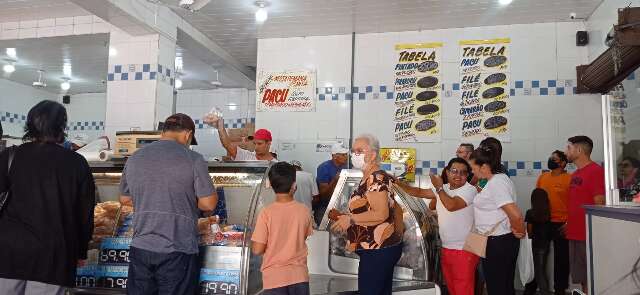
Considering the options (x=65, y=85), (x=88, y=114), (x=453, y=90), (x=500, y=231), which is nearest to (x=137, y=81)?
(x=453, y=90)

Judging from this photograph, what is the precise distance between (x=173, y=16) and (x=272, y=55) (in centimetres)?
162

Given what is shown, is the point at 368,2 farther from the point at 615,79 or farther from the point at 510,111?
the point at 615,79

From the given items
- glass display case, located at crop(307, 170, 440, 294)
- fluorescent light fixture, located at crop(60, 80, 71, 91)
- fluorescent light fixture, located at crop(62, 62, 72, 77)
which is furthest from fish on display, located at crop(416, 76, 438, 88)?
fluorescent light fixture, located at crop(60, 80, 71, 91)

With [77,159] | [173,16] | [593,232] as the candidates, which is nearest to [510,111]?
[593,232]

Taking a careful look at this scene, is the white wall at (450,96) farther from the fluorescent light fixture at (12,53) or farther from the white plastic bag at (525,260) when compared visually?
the fluorescent light fixture at (12,53)

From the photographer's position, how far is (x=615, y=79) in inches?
211

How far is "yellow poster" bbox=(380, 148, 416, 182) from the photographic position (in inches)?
267

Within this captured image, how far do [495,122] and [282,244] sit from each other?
15.4 ft

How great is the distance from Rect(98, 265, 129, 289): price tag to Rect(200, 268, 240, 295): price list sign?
1.97ft

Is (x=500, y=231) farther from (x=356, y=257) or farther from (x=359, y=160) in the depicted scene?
(x=359, y=160)

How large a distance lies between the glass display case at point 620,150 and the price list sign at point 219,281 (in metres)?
2.75

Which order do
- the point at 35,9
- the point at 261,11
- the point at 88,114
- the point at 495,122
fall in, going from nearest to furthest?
the point at 261,11 < the point at 35,9 < the point at 495,122 < the point at 88,114

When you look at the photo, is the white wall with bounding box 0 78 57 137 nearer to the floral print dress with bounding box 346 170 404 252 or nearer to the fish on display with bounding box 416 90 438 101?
the fish on display with bounding box 416 90 438 101

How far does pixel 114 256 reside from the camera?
3432mm
